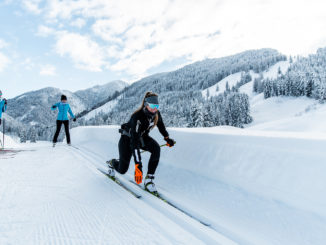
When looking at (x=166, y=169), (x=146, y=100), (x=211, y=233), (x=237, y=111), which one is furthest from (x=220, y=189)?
(x=237, y=111)

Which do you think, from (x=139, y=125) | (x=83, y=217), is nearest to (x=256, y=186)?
(x=139, y=125)

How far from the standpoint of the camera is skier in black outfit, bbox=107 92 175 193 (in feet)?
12.1

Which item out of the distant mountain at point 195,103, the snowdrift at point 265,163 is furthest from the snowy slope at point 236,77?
the snowdrift at point 265,163

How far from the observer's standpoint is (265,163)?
3248mm

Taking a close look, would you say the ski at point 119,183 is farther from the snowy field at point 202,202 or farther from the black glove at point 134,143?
the black glove at point 134,143

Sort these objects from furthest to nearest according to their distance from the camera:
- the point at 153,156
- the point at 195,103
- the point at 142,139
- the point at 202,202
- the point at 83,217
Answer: the point at 195,103 → the point at 142,139 → the point at 153,156 → the point at 202,202 → the point at 83,217

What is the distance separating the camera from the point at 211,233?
235 cm

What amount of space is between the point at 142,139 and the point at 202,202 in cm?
154

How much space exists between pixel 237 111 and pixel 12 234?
68160 mm

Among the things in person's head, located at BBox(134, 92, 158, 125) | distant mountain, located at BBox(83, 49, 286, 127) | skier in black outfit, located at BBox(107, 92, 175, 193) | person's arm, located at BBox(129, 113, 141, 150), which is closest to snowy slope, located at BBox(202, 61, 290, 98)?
distant mountain, located at BBox(83, 49, 286, 127)

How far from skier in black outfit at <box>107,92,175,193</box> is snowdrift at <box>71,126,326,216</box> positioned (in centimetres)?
87

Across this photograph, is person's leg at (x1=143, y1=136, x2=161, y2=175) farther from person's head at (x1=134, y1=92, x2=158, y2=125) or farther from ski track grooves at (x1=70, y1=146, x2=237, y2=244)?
person's head at (x1=134, y1=92, x2=158, y2=125)

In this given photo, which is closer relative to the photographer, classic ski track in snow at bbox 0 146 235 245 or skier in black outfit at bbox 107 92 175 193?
classic ski track in snow at bbox 0 146 235 245

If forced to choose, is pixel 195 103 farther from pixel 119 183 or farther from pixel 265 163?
pixel 265 163
